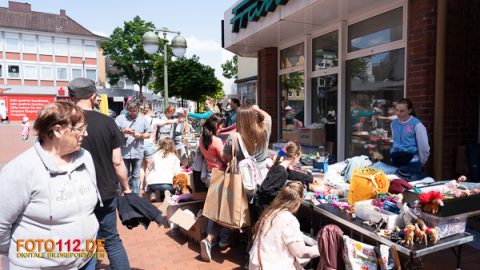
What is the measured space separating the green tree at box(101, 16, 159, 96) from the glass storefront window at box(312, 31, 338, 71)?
39.4 m

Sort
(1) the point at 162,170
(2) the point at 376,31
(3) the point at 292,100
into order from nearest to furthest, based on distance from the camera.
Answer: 1. (2) the point at 376,31
2. (1) the point at 162,170
3. (3) the point at 292,100

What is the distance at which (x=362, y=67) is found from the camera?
597 cm

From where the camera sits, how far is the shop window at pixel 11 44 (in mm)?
39375

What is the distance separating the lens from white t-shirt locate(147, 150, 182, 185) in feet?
18.6

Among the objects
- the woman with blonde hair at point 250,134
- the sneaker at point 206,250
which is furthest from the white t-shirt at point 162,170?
the woman with blonde hair at point 250,134

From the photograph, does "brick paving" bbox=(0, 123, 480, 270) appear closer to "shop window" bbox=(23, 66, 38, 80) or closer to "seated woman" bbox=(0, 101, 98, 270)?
"seated woman" bbox=(0, 101, 98, 270)

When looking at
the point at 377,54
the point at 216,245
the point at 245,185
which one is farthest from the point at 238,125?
the point at 377,54

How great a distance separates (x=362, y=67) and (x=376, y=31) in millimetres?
668

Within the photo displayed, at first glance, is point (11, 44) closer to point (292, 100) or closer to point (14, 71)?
point (14, 71)

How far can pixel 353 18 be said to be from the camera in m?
6.04

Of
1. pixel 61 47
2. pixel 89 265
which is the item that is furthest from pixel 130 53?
pixel 89 265

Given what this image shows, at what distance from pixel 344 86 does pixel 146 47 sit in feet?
17.7

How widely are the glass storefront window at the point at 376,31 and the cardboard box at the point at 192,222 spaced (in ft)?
12.9

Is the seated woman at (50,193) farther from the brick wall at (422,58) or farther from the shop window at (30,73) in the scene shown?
the shop window at (30,73)
